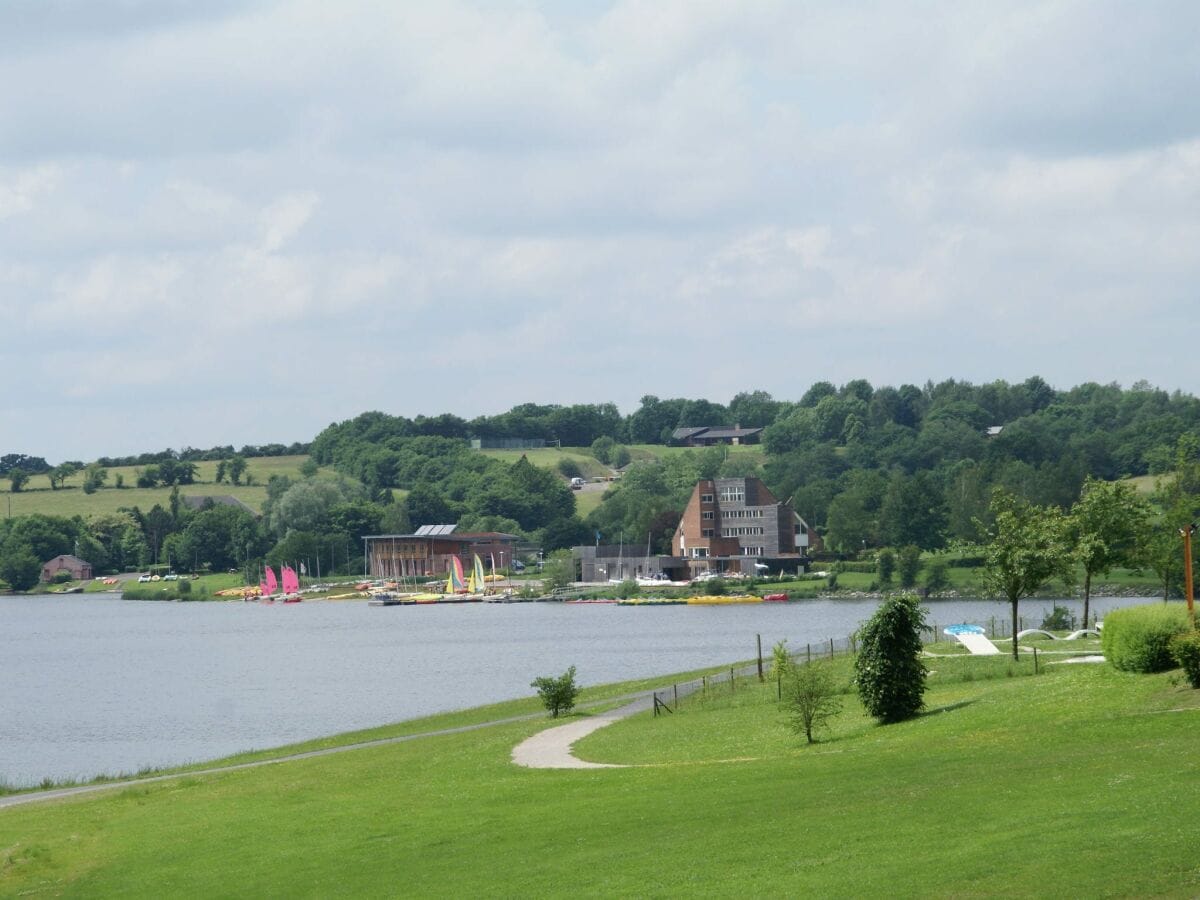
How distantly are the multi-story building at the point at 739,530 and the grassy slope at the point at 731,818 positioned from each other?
144163mm

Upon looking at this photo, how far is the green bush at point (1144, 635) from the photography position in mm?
29812

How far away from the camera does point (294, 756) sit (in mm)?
44500

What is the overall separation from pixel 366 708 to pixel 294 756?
25516 mm

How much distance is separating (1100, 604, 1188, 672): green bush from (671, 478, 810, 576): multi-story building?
485 ft

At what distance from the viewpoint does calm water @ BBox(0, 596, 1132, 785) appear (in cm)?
6288

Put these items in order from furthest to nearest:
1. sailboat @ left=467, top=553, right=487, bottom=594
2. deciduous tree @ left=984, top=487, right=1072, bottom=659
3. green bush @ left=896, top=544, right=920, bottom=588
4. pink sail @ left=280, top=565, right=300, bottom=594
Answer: pink sail @ left=280, top=565, right=300, bottom=594 → sailboat @ left=467, top=553, right=487, bottom=594 → green bush @ left=896, top=544, right=920, bottom=588 → deciduous tree @ left=984, top=487, right=1072, bottom=659

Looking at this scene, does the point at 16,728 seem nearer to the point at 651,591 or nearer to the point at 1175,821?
the point at 1175,821

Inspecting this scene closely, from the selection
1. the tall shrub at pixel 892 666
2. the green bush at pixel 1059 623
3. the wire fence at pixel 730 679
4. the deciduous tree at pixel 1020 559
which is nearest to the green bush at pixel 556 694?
the wire fence at pixel 730 679

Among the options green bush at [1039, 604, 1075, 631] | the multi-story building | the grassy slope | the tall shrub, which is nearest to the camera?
the grassy slope

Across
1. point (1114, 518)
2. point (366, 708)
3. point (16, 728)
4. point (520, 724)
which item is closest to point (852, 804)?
point (520, 724)

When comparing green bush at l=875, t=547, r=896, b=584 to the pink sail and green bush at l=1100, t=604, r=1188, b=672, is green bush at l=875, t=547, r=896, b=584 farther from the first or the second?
green bush at l=1100, t=604, r=1188, b=672

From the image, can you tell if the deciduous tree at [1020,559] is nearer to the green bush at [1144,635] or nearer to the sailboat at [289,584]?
the green bush at [1144,635]

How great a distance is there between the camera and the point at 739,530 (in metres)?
184

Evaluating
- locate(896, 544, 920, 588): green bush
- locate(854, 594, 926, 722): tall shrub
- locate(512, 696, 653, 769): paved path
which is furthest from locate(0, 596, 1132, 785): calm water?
locate(854, 594, 926, 722): tall shrub
